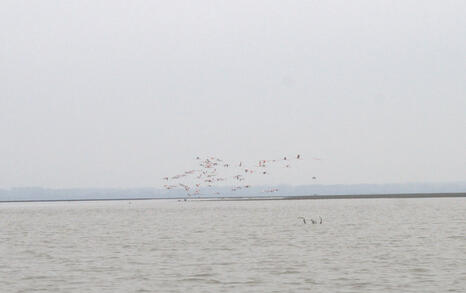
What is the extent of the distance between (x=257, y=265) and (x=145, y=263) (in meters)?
7.02

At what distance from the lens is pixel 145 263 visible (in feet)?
136

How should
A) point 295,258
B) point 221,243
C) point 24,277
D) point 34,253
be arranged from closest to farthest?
point 24,277 → point 295,258 → point 34,253 → point 221,243

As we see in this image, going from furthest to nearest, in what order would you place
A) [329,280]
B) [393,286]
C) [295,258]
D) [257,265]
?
[295,258] < [257,265] < [329,280] < [393,286]

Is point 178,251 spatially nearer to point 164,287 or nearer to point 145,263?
point 145,263

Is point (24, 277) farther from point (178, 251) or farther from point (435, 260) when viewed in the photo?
point (435, 260)

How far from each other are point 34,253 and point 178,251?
34.2 feet

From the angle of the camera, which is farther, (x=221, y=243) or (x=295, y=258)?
(x=221, y=243)

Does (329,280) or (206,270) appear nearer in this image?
(329,280)

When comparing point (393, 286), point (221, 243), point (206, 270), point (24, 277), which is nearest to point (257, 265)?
point (206, 270)

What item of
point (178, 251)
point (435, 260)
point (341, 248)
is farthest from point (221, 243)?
point (435, 260)

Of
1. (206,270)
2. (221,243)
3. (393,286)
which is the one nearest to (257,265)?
(206,270)

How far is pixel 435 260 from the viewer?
135 feet

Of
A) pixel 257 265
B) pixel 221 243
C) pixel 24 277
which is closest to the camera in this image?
pixel 24 277

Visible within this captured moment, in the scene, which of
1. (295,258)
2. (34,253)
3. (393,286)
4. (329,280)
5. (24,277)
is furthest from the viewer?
(34,253)
